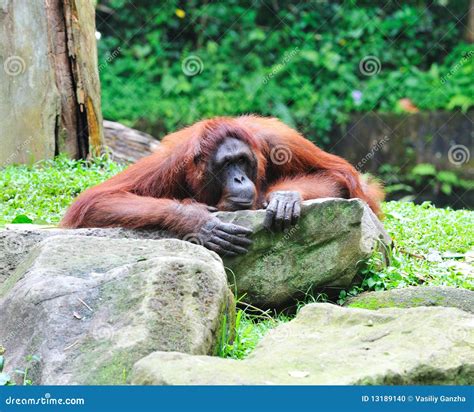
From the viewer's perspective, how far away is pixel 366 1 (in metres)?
13.3

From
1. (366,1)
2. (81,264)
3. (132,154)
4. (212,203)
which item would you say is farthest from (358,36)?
(81,264)

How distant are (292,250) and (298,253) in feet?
0.14

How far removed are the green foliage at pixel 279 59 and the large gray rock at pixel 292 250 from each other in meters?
7.43

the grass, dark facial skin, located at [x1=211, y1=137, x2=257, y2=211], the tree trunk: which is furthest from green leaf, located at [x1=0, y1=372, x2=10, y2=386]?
the tree trunk

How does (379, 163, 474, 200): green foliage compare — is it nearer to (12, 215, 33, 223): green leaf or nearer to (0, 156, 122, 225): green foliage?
(0, 156, 122, 225): green foliage

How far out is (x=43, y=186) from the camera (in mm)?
7066

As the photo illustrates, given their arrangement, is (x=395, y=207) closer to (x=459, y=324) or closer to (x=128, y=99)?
(x=459, y=324)

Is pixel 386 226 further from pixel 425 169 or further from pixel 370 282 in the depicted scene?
pixel 425 169

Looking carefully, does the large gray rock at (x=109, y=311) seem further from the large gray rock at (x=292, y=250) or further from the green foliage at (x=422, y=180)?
the green foliage at (x=422, y=180)

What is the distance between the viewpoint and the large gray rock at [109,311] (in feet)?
11.8

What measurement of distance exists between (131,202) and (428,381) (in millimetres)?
2691

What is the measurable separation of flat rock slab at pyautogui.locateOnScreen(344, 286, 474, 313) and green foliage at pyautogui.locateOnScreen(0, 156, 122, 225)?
2612 millimetres

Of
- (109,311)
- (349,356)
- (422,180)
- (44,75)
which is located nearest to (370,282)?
(349,356)

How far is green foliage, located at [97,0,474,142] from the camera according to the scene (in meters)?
12.7
